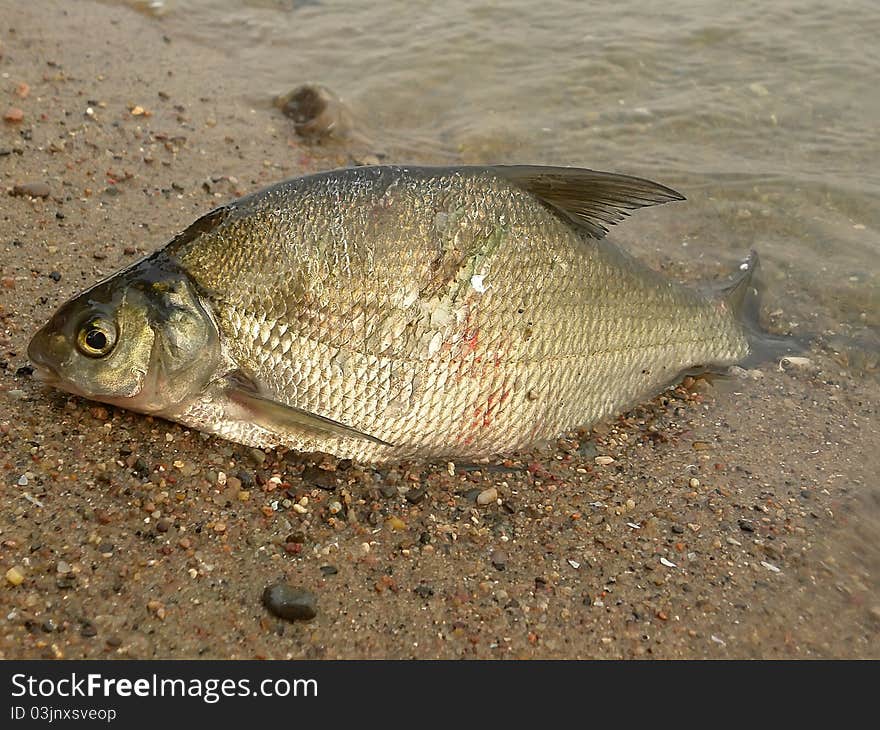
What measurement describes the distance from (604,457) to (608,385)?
344 millimetres

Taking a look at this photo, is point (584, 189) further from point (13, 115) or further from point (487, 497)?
point (13, 115)

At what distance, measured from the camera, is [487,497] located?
12.3 feet

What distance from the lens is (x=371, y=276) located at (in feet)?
11.7

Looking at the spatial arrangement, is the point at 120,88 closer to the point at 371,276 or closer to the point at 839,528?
the point at 371,276

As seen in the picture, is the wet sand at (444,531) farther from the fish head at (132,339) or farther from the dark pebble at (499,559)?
the fish head at (132,339)

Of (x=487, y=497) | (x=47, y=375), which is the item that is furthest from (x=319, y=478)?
(x=47, y=375)

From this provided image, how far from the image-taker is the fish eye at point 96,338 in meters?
3.37

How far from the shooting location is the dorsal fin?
12.3ft

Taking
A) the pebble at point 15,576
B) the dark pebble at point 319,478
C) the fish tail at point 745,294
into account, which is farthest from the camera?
the fish tail at point 745,294

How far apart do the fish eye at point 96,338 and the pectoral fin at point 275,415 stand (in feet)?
1.58

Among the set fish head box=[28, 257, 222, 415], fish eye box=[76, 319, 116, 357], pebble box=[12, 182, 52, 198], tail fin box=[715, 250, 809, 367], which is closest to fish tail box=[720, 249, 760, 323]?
tail fin box=[715, 250, 809, 367]

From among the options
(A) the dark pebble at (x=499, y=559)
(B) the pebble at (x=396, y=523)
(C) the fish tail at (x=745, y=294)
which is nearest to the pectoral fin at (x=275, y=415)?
(B) the pebble at (x=396, y=523)

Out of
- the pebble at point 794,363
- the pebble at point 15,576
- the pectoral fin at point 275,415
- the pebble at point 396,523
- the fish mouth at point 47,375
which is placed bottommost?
the pebble at point 396,523
